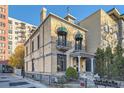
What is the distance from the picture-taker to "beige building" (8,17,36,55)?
37.5ft

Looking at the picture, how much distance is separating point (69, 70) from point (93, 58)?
127 cm

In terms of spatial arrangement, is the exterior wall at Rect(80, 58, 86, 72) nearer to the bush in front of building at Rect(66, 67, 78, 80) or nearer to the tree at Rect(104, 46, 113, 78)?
the bush in front of building at Rect(66, 67, 78, 80)

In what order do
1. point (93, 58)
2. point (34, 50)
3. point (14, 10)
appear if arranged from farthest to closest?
point (34, 50)
point (93, 58)
point (14, 10)

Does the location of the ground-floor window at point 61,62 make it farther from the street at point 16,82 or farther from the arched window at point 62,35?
the street at point 16,82

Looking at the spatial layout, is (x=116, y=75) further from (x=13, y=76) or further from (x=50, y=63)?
(x=13, y=76)

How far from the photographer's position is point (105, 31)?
1178 cm

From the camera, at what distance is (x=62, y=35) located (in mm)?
11391

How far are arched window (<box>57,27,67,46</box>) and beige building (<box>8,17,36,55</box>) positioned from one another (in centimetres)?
148

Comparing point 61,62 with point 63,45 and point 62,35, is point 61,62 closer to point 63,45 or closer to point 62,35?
point 63,45

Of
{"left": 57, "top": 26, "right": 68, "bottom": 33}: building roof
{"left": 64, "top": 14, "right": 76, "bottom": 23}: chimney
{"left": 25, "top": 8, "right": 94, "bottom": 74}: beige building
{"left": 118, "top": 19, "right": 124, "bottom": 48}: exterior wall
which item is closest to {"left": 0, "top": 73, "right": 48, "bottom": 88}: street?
{"left": 25, "top": 8, "right": 94, "bottom": 74}: beige building

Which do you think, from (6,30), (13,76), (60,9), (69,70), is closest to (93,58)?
(69,70)

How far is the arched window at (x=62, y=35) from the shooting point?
11.2 metres

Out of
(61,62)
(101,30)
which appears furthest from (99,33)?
(61,62)

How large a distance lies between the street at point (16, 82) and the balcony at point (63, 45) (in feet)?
6.05
